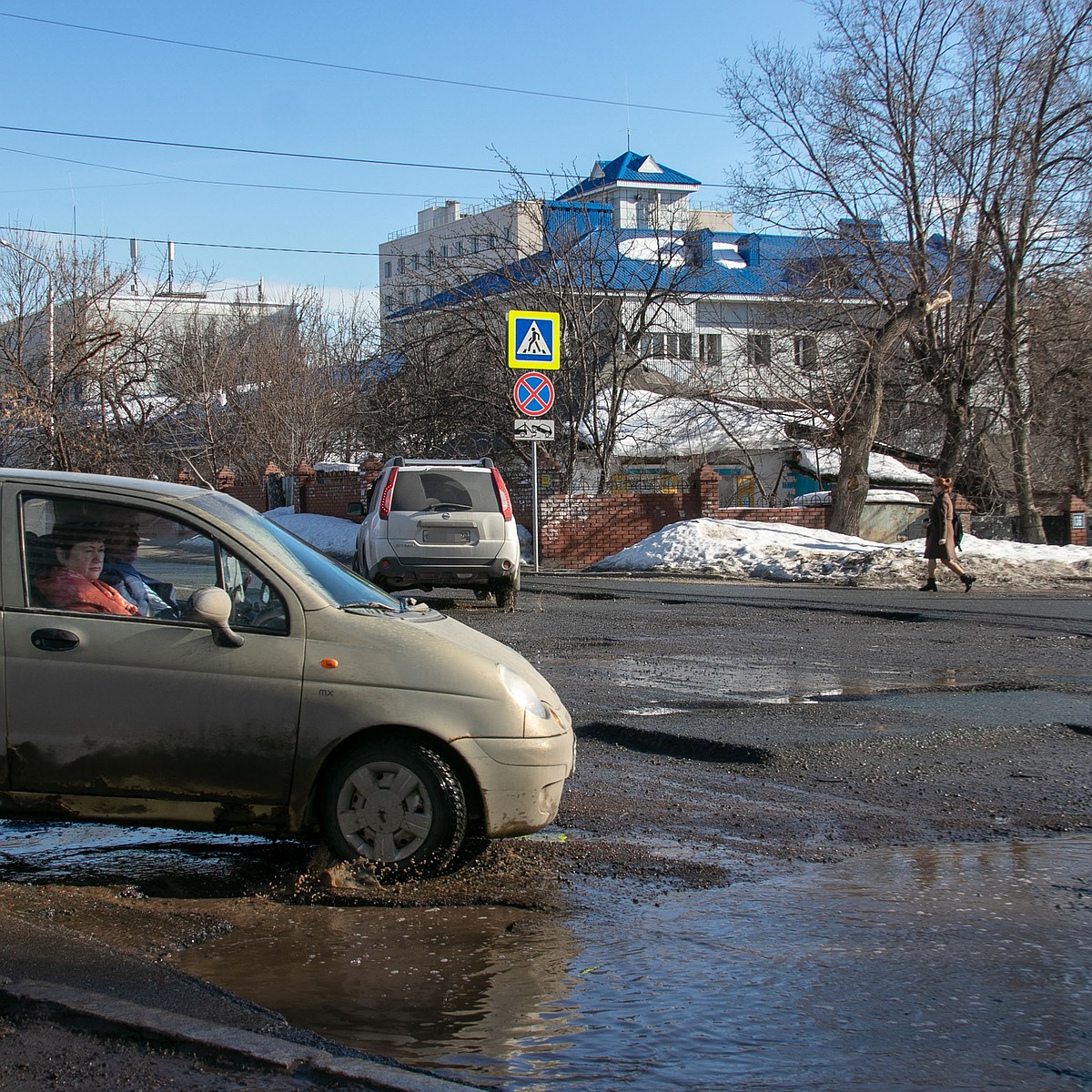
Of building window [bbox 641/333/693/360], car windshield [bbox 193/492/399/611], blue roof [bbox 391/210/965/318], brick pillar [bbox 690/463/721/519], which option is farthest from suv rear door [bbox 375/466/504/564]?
building window [bbox 641/333/693/360]

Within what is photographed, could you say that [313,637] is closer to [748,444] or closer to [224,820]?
[224,820]

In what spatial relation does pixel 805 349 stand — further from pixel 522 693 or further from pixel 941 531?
pixel 522 693

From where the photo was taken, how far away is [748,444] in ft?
127

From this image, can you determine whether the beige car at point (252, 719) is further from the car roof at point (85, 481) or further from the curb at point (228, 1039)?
the curb at point (228, 1039)

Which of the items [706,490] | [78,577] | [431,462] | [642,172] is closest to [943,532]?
[431,462]

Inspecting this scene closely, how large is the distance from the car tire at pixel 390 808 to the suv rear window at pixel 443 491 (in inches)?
393

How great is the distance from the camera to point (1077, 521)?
28625 millimetres

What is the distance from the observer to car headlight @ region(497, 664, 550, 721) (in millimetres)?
4871

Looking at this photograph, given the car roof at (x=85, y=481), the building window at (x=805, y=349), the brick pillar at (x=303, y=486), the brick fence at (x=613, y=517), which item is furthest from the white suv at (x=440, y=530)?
the brick pillar at (x=303, y=486)

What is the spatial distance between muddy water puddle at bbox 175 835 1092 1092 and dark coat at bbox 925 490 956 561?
1406 centimetres

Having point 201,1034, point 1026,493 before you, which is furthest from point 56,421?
point 201,1034

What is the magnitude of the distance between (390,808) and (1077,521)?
1071 inches

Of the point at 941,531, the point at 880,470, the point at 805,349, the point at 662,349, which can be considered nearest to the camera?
the point at 941,531

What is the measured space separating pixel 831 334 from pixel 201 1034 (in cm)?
2917
